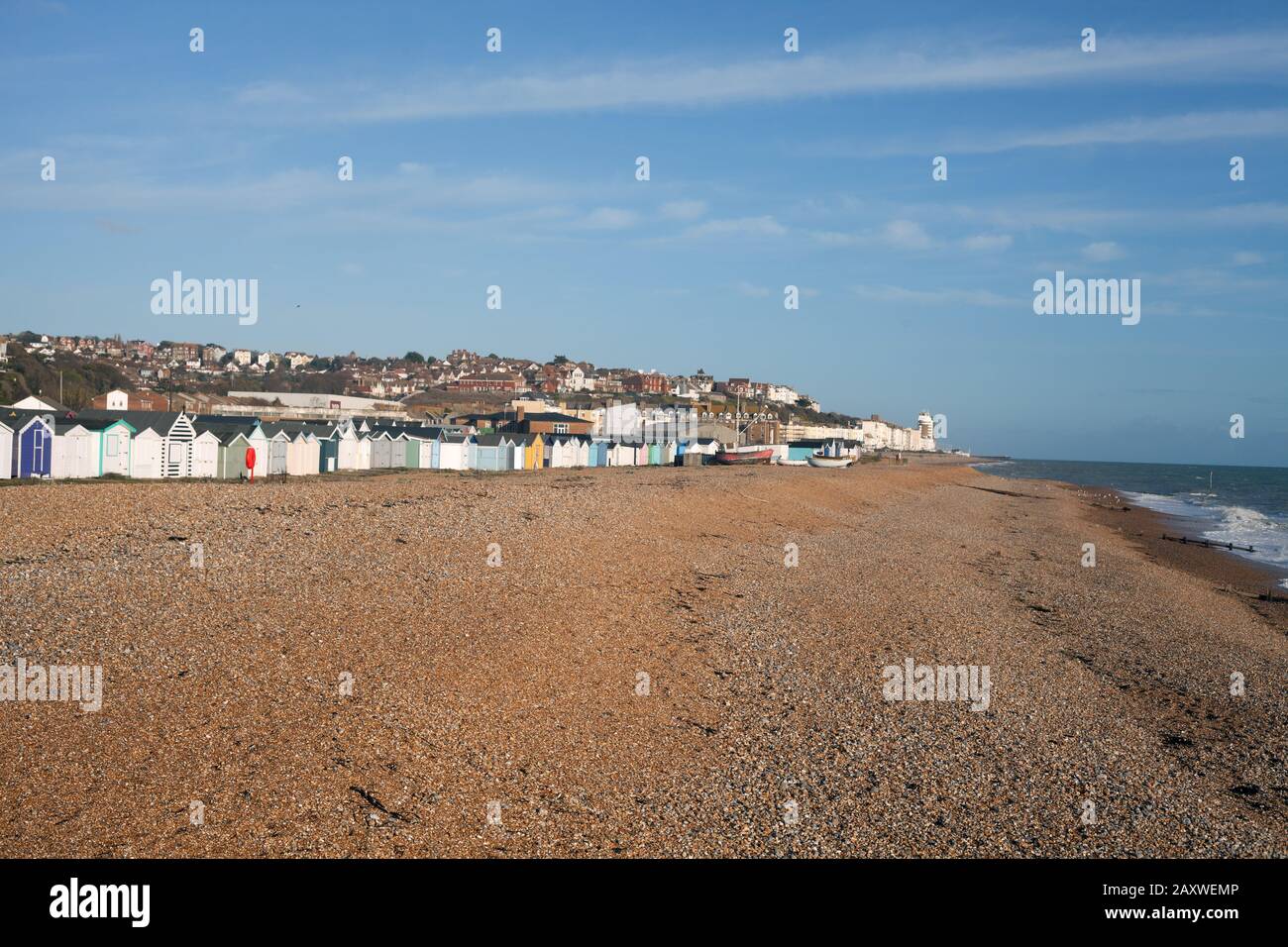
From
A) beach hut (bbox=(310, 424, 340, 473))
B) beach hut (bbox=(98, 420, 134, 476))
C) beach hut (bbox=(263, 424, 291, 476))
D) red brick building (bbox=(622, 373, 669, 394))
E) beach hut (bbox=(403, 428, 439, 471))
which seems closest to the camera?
beach hut (bbox=(98, 420, 134, 476))

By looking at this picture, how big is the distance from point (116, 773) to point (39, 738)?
44.5 inches

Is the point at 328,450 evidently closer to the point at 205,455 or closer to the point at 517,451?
the point at 205,455

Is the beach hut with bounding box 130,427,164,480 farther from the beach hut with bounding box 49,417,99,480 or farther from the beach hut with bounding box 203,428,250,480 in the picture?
the beach hut with bounding box 203,428,250,480

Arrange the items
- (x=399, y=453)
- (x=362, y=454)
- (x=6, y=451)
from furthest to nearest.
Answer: (x=399, y=453)
(x=362, y=454)
(x=6, y=451)

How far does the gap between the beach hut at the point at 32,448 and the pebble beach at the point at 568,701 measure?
→ 8597mm

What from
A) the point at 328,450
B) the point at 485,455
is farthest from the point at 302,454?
the point at 485,455

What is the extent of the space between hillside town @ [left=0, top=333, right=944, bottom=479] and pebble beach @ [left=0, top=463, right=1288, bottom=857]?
1061cm

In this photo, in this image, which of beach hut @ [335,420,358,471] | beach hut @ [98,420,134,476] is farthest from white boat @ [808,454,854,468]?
beach hut @ [98,420,134,476]

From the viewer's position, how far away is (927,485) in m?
71.4

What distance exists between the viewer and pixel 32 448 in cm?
2820

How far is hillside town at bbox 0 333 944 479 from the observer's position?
31000mm

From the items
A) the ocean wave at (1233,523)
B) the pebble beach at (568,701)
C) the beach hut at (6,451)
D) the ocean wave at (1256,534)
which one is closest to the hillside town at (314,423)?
the beach hut at (6,451)

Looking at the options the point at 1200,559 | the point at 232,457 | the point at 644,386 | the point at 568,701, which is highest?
the point at 644,386

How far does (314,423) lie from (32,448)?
67.8 ft
